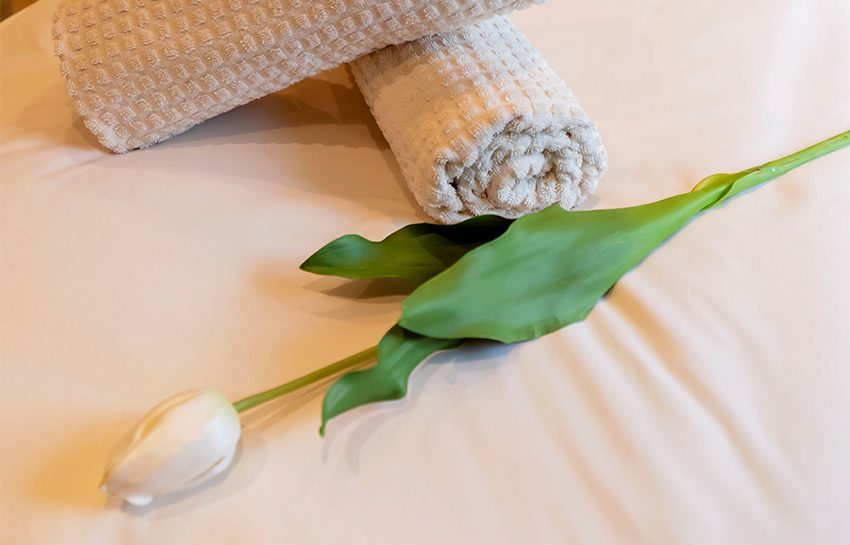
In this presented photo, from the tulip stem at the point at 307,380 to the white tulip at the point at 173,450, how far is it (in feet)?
0.08

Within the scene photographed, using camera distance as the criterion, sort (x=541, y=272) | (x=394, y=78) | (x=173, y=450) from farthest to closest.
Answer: (x=394, y=78) < (x=541, y=272) < (x=173, y=450)

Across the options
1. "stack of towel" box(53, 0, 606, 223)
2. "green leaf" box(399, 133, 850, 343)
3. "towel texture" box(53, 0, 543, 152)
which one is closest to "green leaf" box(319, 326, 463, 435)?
"green leaf" box(399, 133, 850, 343)

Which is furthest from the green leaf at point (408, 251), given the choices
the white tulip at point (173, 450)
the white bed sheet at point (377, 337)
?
the white tulip at point (173, 450)

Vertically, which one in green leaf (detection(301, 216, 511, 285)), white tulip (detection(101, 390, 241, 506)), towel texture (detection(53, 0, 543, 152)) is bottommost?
white tulip (detection(101, 390, 241, 506))

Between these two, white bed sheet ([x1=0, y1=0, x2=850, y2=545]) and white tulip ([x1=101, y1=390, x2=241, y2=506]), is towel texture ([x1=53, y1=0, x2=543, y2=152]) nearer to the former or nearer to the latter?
white bed sheet ([x1=0, y1=0, x2=850, y2=545])

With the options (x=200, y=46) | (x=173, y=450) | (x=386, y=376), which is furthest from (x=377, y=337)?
(x=200, y=46)

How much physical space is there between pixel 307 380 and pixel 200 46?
12.0 inches

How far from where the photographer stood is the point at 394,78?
656 millimetres

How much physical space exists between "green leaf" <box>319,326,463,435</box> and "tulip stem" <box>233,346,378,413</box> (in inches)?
0.7

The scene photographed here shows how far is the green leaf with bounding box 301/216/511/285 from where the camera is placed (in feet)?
1.85

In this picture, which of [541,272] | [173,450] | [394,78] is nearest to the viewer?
[173,450]

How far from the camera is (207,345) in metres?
0.54

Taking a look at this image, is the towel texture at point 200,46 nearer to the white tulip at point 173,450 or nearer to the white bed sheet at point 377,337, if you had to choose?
the white bed sheet at point 377,337

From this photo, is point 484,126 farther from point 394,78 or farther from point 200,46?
point 200,46
